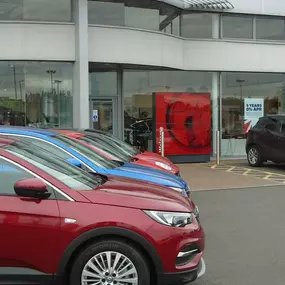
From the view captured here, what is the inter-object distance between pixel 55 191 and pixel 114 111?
1487 centimetres

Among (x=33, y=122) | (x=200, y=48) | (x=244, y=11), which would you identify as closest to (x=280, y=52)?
(x=244, y=11)

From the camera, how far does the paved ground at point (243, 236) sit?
18.0ft

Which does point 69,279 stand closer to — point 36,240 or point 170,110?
point 36,240

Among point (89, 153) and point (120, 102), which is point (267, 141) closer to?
point (120, 102)

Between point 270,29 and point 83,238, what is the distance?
18.0 meters

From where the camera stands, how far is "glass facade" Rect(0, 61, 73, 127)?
54.3 feet

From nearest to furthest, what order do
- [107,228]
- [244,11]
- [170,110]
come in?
[107,228], [170,110], [244,11]

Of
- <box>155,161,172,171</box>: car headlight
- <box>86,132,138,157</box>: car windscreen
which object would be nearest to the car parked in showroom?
<box>155,161,172,171</box>: car headlight

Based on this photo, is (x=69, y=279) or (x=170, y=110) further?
(x=170, y=110)

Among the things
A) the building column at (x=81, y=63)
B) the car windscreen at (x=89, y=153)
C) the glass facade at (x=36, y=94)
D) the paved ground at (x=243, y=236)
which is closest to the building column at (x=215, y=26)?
the building column at (x=81, y=63)

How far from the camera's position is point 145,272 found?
436cm

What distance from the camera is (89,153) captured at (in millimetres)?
7457

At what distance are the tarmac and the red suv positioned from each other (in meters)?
7.85

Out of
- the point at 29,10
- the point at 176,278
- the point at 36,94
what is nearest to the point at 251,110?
the point at 36,94
